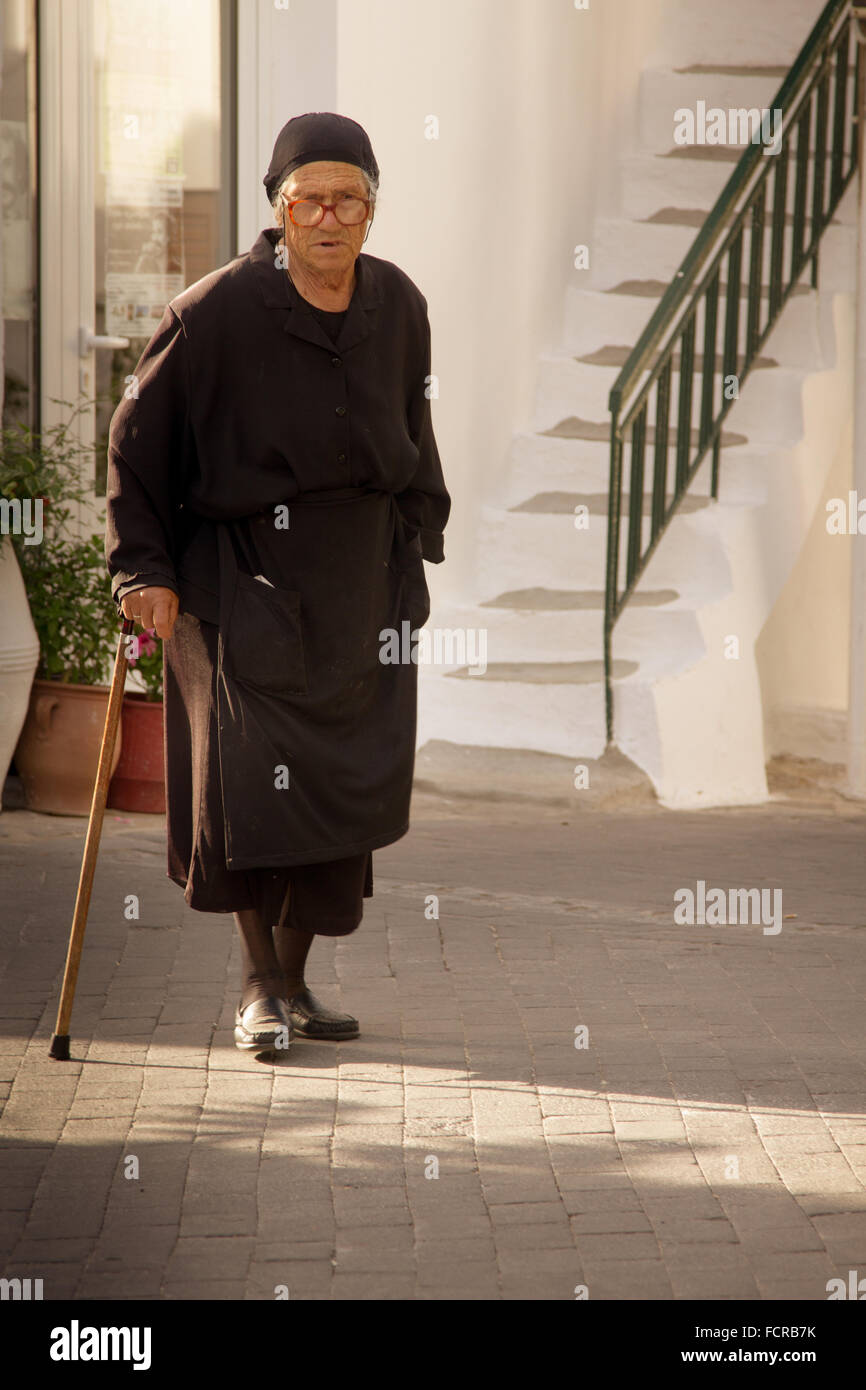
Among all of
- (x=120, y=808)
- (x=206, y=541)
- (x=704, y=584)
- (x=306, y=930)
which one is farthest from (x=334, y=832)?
(x=704, y=584)

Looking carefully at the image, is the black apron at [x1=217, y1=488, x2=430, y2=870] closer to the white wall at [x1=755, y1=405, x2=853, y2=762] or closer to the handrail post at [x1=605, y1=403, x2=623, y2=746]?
the handrail post at [x1=605, y1=403, x2=623, y2=746]

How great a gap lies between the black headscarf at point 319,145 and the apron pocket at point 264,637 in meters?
0.97

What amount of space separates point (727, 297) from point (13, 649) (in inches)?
143

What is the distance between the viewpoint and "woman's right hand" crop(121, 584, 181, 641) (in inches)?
168

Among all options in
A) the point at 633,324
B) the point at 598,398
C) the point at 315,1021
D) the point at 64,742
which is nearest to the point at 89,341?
the point at 64,742

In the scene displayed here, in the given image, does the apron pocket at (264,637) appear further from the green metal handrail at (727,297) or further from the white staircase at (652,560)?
the white staircase at (652,560)

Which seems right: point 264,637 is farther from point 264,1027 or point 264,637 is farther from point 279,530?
point 264,1027

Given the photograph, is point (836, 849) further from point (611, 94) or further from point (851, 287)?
point (611, 94)

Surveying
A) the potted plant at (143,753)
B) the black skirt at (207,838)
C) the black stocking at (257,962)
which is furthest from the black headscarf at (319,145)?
the potted plant at (143,753)

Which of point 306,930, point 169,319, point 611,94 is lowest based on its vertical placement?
point 306,930

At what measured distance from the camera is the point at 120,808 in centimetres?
748

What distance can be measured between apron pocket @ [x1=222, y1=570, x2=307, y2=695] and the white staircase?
369 cm

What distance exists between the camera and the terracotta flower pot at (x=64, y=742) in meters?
7.32

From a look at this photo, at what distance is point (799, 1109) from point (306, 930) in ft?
4.22
